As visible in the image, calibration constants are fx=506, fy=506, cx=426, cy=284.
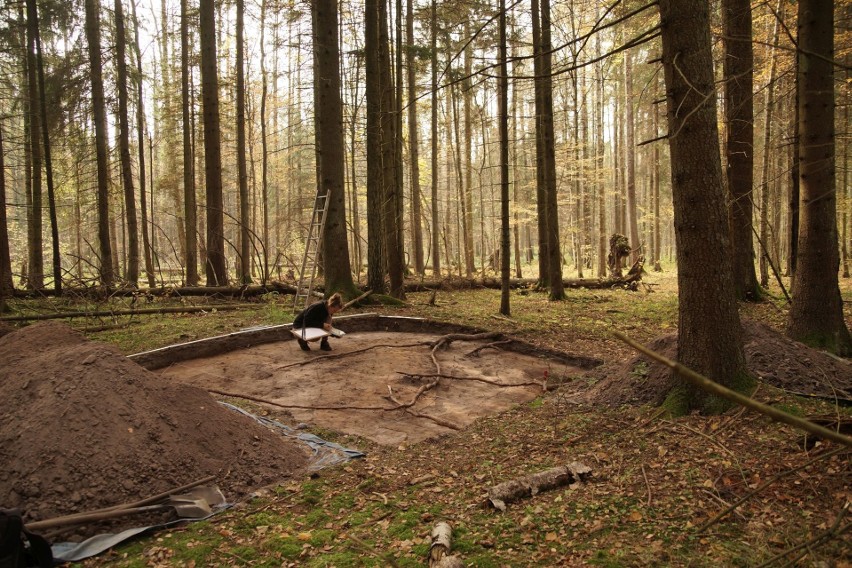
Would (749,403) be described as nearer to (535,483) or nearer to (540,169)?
(535,483)

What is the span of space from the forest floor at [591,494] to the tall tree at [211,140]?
973cm

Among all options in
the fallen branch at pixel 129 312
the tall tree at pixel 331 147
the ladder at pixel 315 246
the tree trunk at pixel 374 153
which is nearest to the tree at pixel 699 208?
the ladder at pixel 315 246

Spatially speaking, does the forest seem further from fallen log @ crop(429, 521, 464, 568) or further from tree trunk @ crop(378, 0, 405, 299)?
fallen log @ crop(429, 521, 464, 568)

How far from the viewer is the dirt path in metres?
6.11

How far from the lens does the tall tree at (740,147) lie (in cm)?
1010

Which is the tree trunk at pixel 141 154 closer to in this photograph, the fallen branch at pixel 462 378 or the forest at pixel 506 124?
the forest at pixel 506 124

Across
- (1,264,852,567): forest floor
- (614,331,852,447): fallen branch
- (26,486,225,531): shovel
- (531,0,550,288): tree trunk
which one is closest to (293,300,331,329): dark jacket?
(1,264,852,567): forest floor

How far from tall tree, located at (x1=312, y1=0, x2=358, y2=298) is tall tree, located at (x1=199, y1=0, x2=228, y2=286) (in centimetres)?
444

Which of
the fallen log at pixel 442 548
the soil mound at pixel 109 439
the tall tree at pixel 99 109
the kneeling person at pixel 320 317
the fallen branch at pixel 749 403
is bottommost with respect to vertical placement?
the fallen log at pixel 442 548

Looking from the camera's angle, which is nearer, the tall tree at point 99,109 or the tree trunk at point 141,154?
the tall tree at point 99,109

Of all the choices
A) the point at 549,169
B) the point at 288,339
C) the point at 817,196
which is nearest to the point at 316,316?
the point at 288,339

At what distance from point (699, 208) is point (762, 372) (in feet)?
6.72

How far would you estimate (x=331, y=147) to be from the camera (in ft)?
39.1

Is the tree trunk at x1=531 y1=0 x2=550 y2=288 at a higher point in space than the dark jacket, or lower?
higher
